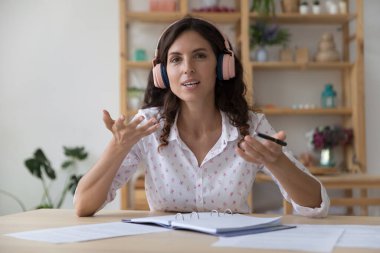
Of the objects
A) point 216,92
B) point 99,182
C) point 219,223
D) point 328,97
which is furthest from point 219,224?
point 328,97

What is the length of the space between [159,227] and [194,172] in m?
0.50

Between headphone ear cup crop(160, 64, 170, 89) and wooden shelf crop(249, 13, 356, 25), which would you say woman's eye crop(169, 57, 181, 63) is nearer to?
headphone ear cup crop(160, 64, 170, 89)

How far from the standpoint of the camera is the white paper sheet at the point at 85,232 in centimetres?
113

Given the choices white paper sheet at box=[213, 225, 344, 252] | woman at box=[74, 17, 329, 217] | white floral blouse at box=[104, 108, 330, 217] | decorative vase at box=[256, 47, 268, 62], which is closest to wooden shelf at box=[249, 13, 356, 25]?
decorative vase at box=[256, 47, 268, 62]

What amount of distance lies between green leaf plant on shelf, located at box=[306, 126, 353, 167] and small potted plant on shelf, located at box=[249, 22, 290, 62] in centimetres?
73

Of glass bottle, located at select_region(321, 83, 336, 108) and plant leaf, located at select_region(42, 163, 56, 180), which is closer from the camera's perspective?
plant leaf, located at select_region(42, 163, 56, 180)

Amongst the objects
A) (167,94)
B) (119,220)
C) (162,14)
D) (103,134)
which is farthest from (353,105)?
(119,220)

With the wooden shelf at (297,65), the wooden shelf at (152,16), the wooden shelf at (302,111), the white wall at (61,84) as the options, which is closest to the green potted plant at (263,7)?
the wooden shelf at (297,65)

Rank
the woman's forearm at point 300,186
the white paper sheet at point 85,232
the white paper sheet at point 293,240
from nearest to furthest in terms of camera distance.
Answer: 1. the white paper sheet at point 293,240
2. the white paper sheet at point 85,232
3. the woman's forearm at point 300,186

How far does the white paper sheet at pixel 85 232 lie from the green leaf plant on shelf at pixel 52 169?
2803 mm

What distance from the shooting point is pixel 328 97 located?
417 cm

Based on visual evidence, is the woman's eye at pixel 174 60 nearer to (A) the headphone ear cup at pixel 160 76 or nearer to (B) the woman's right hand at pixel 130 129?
(A) the headphone ear cup at pixel 160 76

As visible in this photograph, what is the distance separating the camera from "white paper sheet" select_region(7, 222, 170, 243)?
113cm

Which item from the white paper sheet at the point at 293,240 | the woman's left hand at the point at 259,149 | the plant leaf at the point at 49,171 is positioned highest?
the woman's left hand at the point at 259,149
